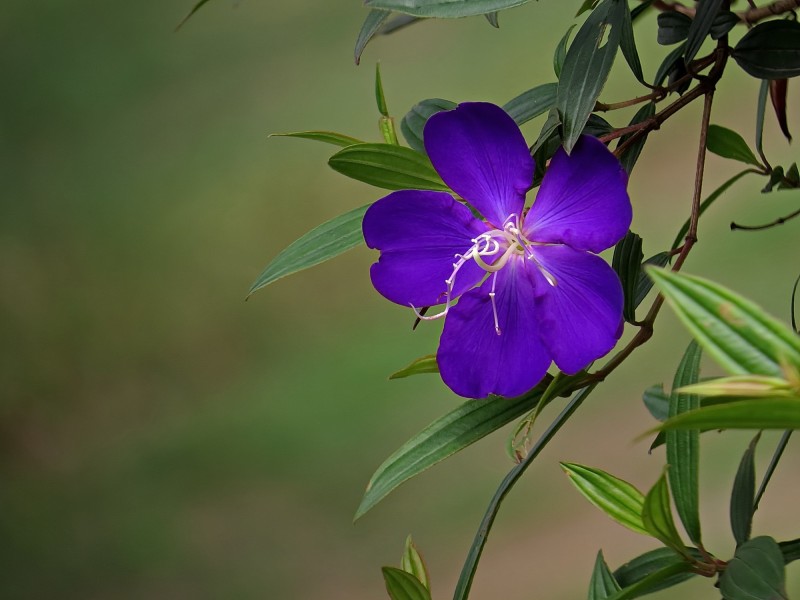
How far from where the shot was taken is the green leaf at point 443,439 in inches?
16.9

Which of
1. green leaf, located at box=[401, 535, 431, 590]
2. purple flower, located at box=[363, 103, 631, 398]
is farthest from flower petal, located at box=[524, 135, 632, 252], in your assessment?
green leaf, located at box=[401, 535, 431, 590]

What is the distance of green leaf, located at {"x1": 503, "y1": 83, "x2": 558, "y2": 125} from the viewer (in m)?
0.46

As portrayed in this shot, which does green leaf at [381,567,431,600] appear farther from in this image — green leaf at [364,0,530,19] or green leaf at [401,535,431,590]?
green leaf at [364,0,530,19]

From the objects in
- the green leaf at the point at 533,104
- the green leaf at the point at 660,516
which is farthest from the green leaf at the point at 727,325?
the green leaf at the point at 533,104

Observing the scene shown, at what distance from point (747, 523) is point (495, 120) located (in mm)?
302

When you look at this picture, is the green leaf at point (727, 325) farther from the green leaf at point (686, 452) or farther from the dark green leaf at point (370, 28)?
the dark green leaf at point (370, 28)

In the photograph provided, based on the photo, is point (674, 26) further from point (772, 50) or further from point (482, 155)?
point (482, 155)

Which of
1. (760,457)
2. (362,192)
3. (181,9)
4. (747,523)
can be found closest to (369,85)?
(362,192)

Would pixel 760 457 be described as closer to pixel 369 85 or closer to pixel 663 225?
pixel 663 225

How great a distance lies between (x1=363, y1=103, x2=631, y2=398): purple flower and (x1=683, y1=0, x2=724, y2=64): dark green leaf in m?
0.11

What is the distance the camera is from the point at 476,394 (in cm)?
40

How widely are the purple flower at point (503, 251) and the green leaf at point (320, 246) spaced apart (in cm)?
5

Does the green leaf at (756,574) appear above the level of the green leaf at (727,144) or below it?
below

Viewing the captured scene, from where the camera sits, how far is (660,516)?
383 mm
